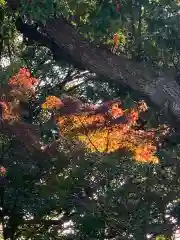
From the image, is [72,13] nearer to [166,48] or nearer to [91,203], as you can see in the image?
[166,48]

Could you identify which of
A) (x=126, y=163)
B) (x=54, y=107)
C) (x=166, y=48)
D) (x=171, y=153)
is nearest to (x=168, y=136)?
(x=171, y=153)

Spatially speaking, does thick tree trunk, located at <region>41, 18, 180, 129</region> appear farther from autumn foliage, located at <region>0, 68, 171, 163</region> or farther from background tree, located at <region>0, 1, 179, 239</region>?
autumn foliage, located at <region>0, 68, 171, 163</region>

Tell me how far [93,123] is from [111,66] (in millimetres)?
2467

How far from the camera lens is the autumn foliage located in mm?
→ 5859

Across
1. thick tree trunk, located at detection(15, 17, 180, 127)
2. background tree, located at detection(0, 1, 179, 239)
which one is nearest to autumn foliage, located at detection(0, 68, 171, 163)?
background tree, located at detection(0, 1, 179, 239)

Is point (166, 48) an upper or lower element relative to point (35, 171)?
upper

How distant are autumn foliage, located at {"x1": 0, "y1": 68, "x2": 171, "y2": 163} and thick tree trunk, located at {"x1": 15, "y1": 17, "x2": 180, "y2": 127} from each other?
1364 mm

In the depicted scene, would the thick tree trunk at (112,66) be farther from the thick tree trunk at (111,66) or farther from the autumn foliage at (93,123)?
the autumn foliage at (93,123)

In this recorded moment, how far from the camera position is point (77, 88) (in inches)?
440

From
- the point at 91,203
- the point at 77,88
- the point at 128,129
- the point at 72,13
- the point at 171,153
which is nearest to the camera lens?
the point at 128,129

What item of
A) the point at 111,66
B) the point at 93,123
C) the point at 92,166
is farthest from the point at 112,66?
the point at 93,123

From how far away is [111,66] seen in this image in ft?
26.4

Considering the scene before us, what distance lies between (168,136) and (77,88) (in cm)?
407

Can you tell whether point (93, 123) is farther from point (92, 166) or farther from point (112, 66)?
point (112, 66)
